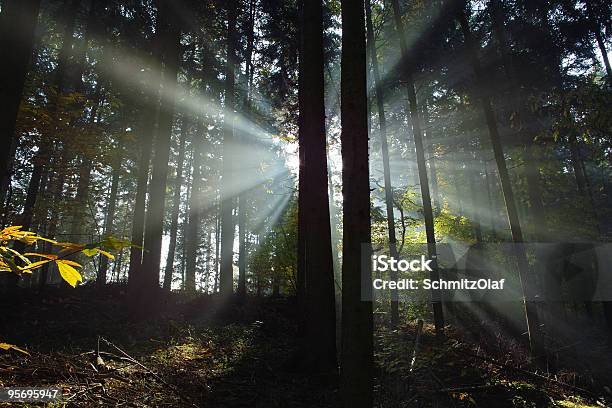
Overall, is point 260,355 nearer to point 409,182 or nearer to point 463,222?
point 463,222

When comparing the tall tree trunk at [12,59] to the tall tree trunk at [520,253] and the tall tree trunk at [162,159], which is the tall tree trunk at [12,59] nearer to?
the tall tree trunk at [162,159]

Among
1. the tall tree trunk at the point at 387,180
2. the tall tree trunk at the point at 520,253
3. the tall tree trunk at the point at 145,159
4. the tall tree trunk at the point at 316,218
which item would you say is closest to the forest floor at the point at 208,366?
the tall tree trunk at the point at 316,218

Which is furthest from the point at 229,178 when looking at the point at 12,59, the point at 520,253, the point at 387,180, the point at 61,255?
the point at 61,255

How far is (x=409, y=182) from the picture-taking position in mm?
35281

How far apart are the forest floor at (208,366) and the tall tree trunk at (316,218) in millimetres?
647

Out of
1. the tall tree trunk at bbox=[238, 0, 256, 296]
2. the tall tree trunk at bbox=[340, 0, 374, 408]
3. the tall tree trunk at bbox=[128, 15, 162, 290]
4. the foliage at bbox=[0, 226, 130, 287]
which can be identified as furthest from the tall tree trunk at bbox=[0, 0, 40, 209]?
the tall tree trunk at bbox=[238, 0, 256, 296]

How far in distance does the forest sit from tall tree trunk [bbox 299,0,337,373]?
0.04 meters

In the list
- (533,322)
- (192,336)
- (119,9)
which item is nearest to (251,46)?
(119,9)

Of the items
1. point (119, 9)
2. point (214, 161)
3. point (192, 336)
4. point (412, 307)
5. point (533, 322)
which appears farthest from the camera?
point (214, 161)

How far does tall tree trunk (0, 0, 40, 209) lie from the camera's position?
3.24 m

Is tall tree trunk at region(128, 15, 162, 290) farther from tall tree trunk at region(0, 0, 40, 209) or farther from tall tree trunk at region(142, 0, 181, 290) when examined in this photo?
tall tree trunk at region(0, 0, 40, 209)

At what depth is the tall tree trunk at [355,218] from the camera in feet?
11.1

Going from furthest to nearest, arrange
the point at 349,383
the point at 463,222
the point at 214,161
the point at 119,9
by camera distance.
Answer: the point at 214,161
the point at 463,222
the point at 119,9
the point at 349,383

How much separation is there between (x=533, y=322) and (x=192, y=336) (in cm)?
933
